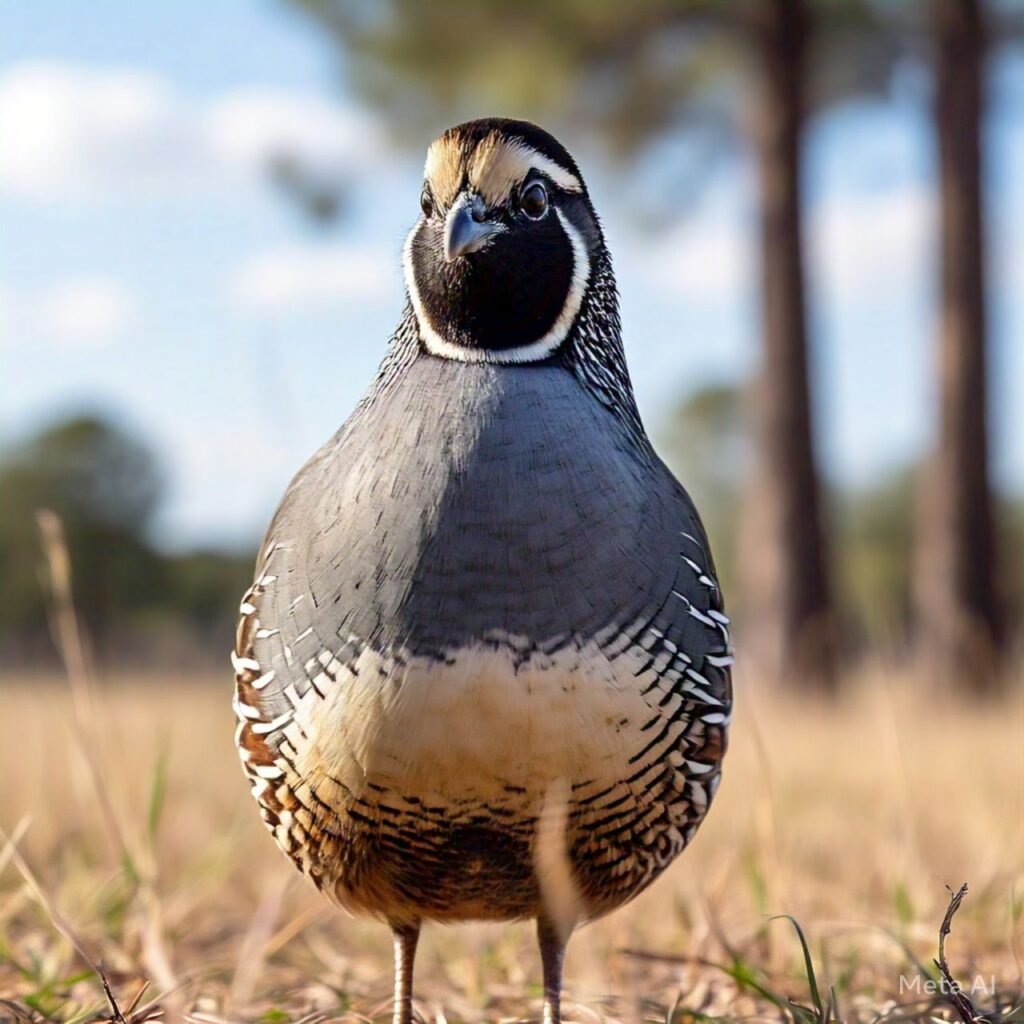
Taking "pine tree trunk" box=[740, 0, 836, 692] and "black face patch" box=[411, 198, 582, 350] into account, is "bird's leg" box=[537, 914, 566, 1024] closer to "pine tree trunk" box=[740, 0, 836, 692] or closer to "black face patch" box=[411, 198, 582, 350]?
"black face patch" box=[411, 198, 582, 350]

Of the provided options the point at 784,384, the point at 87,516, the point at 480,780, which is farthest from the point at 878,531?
the point at 480,780

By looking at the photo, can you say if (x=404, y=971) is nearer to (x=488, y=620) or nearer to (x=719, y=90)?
(x=488, y=620)

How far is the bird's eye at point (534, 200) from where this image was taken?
2889mm

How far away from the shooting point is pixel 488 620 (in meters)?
2.42

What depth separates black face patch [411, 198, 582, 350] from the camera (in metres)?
2.84

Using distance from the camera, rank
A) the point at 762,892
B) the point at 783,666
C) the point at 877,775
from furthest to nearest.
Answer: the point at 783,666 → the point at 877,775 → the point at 762,892

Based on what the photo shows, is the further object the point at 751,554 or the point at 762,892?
the point at 751,554

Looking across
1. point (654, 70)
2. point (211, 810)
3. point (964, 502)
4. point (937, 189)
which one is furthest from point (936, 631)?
point (211, 810)

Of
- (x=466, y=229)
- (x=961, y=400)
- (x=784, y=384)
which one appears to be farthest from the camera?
(x=961, y=400)

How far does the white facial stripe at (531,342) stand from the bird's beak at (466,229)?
18 centimetres

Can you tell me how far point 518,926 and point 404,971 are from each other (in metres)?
1.33

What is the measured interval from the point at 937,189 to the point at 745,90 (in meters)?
1.95

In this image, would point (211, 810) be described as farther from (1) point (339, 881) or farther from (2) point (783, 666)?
(2) point (783, 666)

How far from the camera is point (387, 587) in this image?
2473 mm
